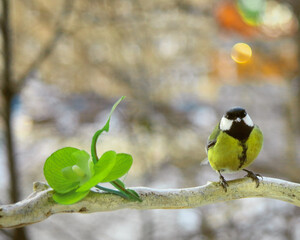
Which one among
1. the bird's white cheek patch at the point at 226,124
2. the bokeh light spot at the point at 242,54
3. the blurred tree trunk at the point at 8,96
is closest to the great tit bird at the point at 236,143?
the bird's white cheek patch at the point at 226,124

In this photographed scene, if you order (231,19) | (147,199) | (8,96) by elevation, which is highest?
(231,19)

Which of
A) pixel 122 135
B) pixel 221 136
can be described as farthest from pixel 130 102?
pixel 221 136

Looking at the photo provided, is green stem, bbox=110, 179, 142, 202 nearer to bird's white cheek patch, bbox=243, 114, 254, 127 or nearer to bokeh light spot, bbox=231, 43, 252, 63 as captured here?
bird's white cheek patch, bbox=243, 114, 254, 127

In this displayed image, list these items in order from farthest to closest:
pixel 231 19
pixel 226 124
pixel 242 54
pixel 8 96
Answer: pixel 231 19 → pixel 242 54 → pixel 8 96 → pixel 226 124

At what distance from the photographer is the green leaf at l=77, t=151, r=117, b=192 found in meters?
0.28

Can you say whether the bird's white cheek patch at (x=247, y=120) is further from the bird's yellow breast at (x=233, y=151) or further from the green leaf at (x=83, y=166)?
the green leaf at (x=83, y=166)

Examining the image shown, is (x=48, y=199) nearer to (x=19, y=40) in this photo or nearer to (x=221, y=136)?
(x=221, y=136)

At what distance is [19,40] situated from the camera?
1171 mm

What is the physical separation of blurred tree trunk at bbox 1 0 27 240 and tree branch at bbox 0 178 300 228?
0.39 metres

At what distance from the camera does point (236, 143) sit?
382 mm

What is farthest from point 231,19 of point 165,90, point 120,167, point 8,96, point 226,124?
point 120,167

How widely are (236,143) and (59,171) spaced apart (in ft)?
0.55

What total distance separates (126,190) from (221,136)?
0.41 ft

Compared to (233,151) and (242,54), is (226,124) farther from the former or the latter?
(242,54)
